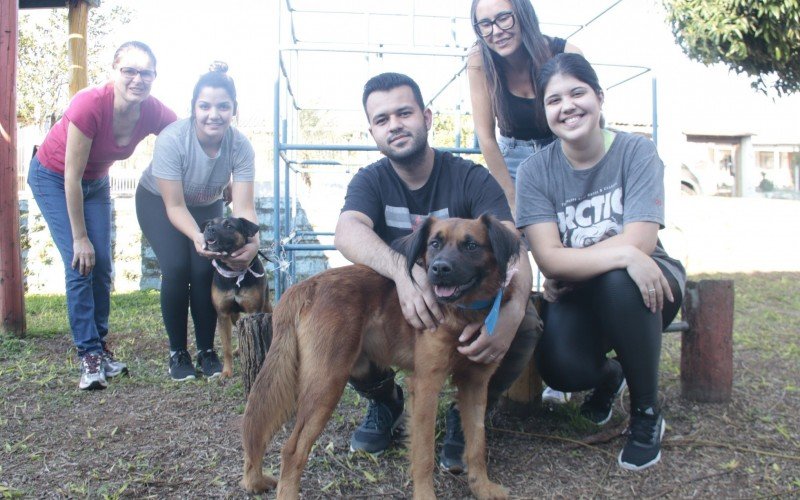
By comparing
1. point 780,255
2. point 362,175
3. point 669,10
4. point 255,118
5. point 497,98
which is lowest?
point 780,255

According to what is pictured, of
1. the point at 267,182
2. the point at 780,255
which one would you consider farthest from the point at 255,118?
the point at 780,255

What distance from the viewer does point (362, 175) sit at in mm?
2670

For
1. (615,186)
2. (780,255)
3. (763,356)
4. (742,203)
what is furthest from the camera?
(742,203)

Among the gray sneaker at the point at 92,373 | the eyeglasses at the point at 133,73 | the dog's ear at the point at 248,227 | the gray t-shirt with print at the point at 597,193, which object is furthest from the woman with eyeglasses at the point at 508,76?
the gray sneaker at the point at 92,373

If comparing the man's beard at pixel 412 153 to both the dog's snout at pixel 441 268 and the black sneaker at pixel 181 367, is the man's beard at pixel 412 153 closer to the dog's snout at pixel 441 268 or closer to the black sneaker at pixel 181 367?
the dog's snout at pixel 441 268

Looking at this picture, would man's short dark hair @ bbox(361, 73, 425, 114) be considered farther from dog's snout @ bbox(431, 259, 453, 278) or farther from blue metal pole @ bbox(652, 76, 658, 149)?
blue metal pole @ bbox(652, 76, 658, 149)

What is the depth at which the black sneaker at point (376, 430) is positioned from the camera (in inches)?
101

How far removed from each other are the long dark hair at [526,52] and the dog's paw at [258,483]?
207 cm

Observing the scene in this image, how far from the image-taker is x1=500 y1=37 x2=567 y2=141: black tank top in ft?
10.4

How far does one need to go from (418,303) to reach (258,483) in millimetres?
862

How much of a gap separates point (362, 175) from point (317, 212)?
5245mm

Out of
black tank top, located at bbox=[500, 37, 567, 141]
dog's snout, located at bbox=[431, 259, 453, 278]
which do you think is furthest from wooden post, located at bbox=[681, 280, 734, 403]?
dog's snout, located at bbox=[431, 259, 453, 278]

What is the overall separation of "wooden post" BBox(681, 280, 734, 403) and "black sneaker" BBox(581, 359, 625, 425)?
1.60ft

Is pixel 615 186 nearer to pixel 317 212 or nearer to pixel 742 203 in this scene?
pixel 317 212
